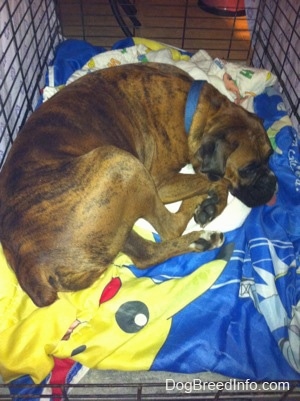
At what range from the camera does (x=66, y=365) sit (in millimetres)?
1922

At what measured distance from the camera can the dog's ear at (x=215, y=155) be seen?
7.20ft

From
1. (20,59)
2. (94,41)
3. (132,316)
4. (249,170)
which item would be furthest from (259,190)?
(94,41)

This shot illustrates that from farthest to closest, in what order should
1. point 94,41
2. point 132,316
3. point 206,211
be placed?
point 94,41 → point 206,211 → point 132,316

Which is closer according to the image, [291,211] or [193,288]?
[193,288]

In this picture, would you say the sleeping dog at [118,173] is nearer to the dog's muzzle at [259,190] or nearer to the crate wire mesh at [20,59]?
the dog's muzzle at [259,190]

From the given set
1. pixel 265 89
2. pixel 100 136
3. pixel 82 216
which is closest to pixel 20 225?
pixel 82 216

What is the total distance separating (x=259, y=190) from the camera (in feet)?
7.80

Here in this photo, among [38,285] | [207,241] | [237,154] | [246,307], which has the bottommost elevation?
[246,307]

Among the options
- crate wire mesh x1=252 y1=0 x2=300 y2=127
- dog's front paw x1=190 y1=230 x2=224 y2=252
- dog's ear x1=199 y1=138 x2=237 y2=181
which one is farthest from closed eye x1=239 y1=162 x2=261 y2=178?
crate wire mesh x1=252 y1=0 x2=300 y2=127

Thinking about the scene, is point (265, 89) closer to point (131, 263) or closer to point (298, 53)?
point (298, 53)

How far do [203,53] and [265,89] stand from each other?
2.30ft

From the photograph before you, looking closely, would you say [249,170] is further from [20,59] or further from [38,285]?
[20,59]

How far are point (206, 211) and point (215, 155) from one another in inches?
16.3

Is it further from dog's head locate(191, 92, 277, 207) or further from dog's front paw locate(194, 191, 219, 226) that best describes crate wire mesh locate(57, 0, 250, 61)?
dog's front paw locate(194, 191, 219, 226)
